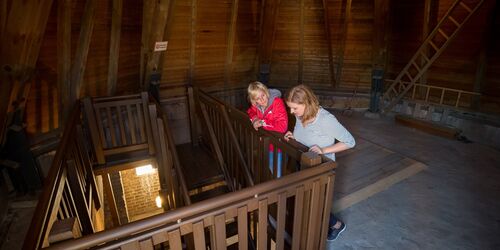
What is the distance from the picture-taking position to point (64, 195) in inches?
88.4

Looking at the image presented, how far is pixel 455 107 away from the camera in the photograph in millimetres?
→ 5250

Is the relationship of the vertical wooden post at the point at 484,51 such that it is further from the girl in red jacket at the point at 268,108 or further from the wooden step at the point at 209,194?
the wooden step at the point at 209,194

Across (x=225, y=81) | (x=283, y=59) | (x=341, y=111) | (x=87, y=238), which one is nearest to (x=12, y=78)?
(x=87, y=238)

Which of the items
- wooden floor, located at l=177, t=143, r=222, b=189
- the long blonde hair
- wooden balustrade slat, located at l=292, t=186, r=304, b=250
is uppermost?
the long blonde hair

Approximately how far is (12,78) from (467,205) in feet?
15.3

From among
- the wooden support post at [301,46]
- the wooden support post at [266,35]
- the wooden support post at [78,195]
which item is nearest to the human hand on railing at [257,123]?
the wooden support post at [78,195]

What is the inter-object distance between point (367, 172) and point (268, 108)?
6.00 ft

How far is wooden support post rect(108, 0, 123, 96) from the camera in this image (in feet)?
13.2

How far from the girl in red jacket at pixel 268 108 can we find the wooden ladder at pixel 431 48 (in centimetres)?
358

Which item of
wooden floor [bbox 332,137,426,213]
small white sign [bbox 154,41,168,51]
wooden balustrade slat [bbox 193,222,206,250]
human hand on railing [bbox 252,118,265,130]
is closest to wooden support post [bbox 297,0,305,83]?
wooden floor [bbox 332,137,426,213]

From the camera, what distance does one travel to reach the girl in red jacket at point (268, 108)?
2.62m

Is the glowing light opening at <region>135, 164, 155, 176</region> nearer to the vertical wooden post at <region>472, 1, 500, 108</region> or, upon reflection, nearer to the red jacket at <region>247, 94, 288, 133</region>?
the red jacket at <region>247, 94, 288, 133</region>

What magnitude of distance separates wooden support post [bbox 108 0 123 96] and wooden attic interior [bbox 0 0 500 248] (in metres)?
0.02

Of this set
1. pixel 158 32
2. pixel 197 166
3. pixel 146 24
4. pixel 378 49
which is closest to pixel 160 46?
pixel 158 32
